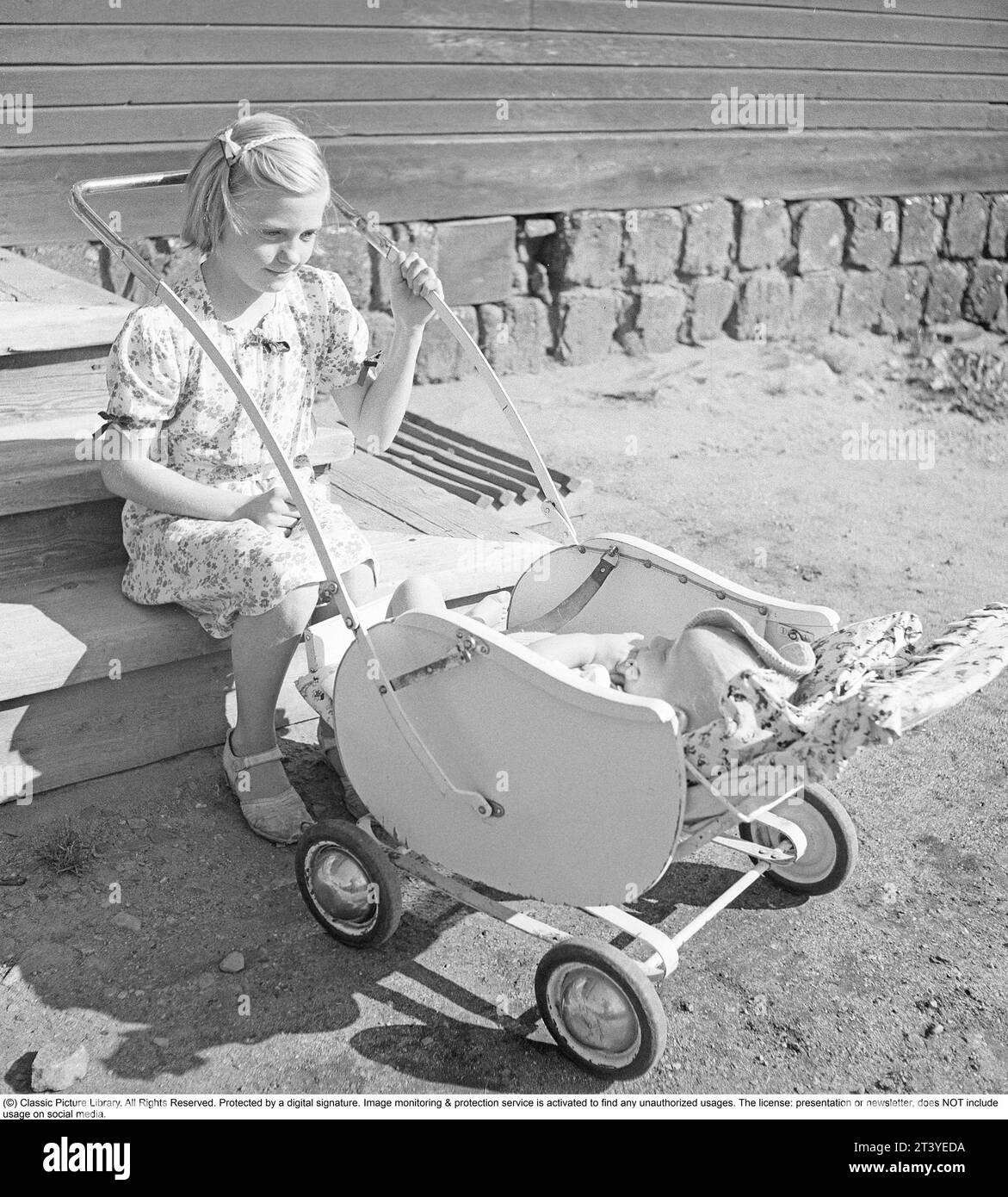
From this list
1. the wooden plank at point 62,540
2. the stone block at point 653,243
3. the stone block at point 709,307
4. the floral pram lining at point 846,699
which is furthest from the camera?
the stone block at point 709,307

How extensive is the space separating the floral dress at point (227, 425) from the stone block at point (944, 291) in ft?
20.7

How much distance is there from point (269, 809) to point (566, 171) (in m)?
4.58

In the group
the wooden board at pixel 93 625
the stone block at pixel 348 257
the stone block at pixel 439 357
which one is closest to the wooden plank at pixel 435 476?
the wooden board at pixel 93 625

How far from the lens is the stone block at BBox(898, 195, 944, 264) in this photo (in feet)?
25.9

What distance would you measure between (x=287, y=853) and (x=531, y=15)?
478 cm

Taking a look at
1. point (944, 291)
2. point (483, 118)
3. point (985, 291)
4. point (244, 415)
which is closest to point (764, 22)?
point (483, 118)

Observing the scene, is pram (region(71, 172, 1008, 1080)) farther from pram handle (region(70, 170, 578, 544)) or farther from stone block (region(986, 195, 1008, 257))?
stone block (region(986, 195, 1008, 257))

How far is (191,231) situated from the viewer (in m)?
2.60

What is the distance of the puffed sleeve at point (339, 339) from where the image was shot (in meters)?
2.90

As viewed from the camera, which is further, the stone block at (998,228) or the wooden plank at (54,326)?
the stone block at (998,228)

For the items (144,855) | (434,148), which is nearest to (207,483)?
(144,855)

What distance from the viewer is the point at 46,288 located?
391 centimetres

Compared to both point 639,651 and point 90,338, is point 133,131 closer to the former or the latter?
point 90,338

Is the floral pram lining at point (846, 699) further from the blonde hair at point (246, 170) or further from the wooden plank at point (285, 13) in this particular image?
the wooden plank at point (285, 13)
